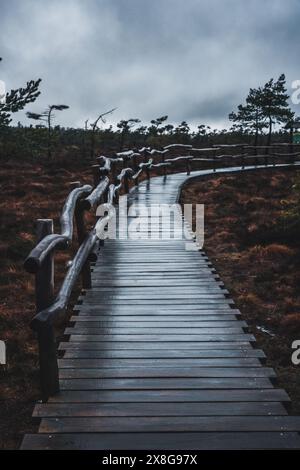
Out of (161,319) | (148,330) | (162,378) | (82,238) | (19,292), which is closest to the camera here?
(162,378)

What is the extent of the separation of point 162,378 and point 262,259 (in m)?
7.29

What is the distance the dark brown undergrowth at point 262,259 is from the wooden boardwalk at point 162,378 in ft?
3.58

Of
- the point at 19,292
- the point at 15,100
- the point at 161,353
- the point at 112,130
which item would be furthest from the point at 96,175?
the point at 112,130

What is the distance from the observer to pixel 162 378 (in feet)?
14.1

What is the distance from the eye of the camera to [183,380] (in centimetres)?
426

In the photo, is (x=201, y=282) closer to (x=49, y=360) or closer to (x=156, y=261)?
(x=156, y=261)

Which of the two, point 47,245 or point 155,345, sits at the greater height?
point 47,245

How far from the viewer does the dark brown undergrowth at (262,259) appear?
6.93 meters

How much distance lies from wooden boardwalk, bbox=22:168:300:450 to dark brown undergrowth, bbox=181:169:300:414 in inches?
43.0

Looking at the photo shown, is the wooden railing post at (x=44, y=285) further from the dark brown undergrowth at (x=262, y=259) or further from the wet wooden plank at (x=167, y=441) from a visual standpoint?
the dark brown undergrowth at (x=262, y=259)

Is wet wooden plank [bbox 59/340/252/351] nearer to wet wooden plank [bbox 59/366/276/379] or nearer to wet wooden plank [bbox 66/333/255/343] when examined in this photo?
wet wooden plank [bbox 66/333/255/343]

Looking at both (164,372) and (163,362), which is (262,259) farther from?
(164,372)
